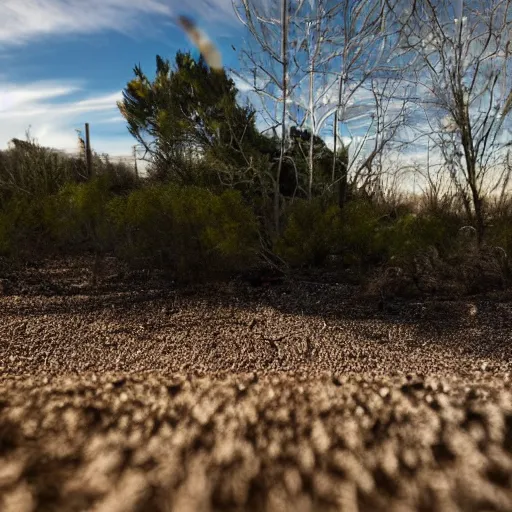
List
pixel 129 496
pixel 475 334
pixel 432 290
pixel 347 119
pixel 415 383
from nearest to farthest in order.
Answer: pixel 129 496
pixel 415 383
pixel 475 334
pixel 432 290
pixel 347 119

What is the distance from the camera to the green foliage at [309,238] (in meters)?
3.58

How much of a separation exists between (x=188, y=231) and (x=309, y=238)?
2.95ft

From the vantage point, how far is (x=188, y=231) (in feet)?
11.3

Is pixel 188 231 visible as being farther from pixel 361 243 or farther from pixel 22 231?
pixel 22 231

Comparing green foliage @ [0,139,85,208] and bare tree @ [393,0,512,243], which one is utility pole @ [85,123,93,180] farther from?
bare tree @ [393,0,512,243]

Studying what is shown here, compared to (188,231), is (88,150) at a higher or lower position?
higher

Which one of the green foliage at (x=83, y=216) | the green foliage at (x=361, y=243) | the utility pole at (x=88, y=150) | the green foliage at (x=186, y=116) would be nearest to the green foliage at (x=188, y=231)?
the green foliage at (x=83, y=216)

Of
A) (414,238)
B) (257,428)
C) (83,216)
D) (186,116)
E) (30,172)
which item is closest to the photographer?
(257,428)

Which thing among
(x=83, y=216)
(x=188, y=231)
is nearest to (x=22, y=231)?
(x=83, y=216)

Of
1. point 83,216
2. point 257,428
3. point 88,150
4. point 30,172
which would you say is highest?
point 88,150

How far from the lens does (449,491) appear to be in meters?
0.62

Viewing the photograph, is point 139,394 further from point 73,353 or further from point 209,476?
point 73,353

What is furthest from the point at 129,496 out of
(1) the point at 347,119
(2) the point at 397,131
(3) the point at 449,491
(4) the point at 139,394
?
(2) the point at 397,131

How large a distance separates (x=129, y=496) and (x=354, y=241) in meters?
3.15
